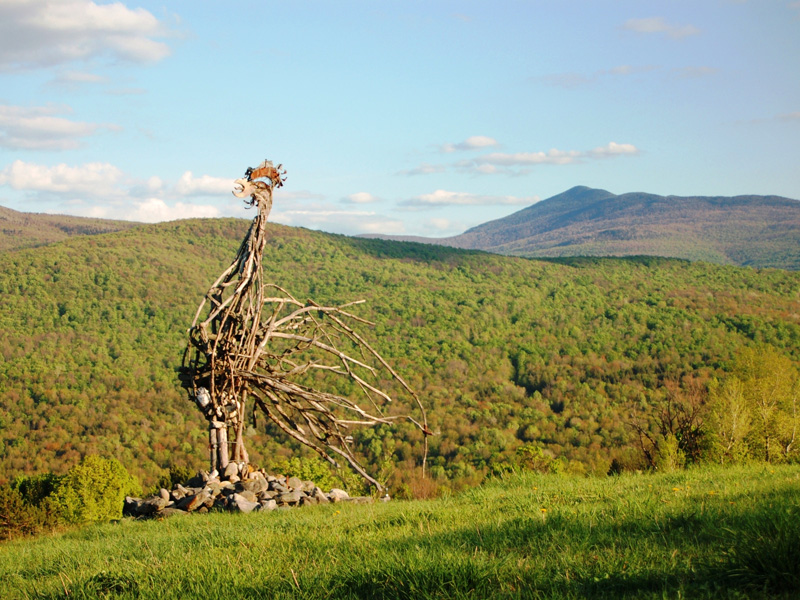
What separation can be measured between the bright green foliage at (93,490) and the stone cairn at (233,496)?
1264cm

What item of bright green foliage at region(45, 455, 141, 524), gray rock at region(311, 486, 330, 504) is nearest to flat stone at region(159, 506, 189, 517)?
gray rock at region(311, 486, 330, 504)

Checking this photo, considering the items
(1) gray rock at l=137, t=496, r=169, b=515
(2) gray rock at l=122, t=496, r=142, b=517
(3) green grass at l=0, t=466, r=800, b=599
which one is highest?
(3) green grass at l=0, t=466, r=800, b=599

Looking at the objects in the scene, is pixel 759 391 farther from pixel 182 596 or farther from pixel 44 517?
pixel 182 596

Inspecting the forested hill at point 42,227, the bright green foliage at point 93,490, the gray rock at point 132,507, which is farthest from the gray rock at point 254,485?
the forested hill at point 42,227

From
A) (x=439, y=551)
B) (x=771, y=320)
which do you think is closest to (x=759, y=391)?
(x=439, y=551)

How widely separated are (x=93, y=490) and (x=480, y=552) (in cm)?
2278

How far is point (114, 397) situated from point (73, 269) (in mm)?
42756

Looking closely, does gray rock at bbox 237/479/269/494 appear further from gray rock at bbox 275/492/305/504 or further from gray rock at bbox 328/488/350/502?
gray rock at bbox 328/488/350/502

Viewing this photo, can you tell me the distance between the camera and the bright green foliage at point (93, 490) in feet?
67.5

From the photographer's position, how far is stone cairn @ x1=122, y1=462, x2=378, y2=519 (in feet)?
25.8

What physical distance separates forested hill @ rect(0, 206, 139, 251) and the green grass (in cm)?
15154

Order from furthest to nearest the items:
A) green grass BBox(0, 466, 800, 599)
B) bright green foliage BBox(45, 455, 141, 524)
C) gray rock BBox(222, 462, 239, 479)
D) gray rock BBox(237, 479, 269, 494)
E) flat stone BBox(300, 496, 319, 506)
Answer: bright green foliage BBox(45, 455, 141, 524) → gray rock BBox(222, 462, 239, 479) → gray rock BBox(237, 479, 269, 494) → flat stone BBox(300, 496, 319, 506) → green grass BBox(0, 466, 800, 599)

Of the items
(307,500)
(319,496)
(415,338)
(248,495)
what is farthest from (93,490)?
(415,338)

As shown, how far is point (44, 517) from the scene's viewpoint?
11.9m
